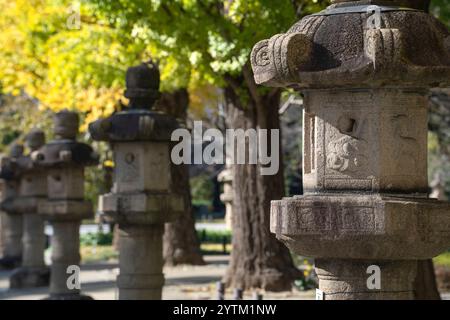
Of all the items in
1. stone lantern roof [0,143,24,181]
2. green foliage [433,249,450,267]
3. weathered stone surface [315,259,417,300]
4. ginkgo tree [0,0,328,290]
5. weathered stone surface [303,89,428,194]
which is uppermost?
ginkgo tree [0,0,328,290]

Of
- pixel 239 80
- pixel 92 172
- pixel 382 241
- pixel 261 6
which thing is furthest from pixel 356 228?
pixel 92 172

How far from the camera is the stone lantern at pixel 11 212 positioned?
26422mm

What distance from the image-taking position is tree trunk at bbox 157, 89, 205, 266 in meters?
28.3

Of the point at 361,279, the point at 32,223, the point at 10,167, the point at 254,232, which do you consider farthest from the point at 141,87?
the point at 10,167

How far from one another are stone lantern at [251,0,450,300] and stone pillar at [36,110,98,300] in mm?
11209

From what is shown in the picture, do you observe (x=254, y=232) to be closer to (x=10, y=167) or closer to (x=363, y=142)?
(x=10, y=167)

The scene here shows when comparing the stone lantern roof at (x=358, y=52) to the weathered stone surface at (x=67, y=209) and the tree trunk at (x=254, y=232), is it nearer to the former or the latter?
the weathered stone surface at (x=67, y=209)

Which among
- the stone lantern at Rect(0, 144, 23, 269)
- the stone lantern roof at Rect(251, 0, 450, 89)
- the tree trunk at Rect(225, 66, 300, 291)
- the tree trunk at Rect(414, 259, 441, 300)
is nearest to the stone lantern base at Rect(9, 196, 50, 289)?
the stone lantern at Rect(0, 144, 23, 269)

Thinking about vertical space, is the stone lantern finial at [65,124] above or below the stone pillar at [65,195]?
above

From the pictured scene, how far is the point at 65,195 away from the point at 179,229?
9.22 m

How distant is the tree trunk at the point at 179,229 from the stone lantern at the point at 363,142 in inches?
784

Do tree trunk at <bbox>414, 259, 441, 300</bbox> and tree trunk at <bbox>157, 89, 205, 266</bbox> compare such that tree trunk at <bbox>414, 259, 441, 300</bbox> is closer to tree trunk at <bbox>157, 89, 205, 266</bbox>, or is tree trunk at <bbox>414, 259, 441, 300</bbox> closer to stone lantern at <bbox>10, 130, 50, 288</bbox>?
stone lantern at <bbox>10, 130, 50, 288</bbox>

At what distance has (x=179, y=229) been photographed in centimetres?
2845

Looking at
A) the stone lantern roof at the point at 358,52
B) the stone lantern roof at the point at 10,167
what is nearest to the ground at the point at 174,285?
the stone lantern roof at the point at 10,167
